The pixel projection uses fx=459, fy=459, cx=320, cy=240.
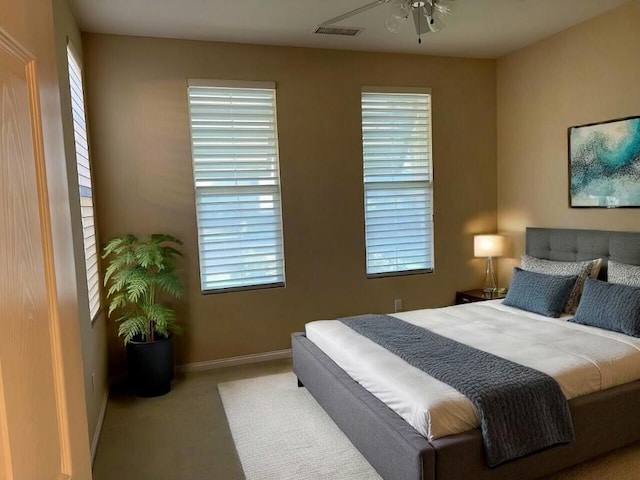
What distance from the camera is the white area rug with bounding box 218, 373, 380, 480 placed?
2.57m

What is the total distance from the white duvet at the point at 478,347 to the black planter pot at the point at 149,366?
1.18 m

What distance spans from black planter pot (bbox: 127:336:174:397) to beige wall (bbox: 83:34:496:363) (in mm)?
451

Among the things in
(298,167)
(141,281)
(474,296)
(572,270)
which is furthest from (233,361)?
(572,270)

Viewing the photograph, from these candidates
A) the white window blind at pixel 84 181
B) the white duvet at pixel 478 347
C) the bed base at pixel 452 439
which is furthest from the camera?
the white window blind at pixel 84 181

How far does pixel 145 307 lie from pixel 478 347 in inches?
97.4

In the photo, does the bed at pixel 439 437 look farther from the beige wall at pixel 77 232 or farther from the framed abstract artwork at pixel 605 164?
the framed abstract artwork at pixel 605 164

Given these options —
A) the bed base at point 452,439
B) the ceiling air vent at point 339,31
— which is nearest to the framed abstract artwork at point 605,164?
the bed base at point 452,439

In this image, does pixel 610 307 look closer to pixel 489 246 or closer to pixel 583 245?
pixel 583 245

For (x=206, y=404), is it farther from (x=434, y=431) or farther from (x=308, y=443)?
(x=434, y=431)

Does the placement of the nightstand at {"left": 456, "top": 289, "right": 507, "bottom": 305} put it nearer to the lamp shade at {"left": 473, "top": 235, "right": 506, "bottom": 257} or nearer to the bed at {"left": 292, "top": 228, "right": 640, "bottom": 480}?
the lamp shade at {"left": 473, "top": 235, "right": 506, "bottom": 257}

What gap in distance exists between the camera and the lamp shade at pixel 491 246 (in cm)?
475

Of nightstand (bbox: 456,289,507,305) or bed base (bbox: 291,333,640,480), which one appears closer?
bed base (bbox: 291,333,640,480)

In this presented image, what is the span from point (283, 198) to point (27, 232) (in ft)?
11.8

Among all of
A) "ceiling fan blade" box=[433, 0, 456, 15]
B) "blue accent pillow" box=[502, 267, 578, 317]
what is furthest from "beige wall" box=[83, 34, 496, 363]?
"ceiling fan blade" box=[433, 0, 456, 15]
